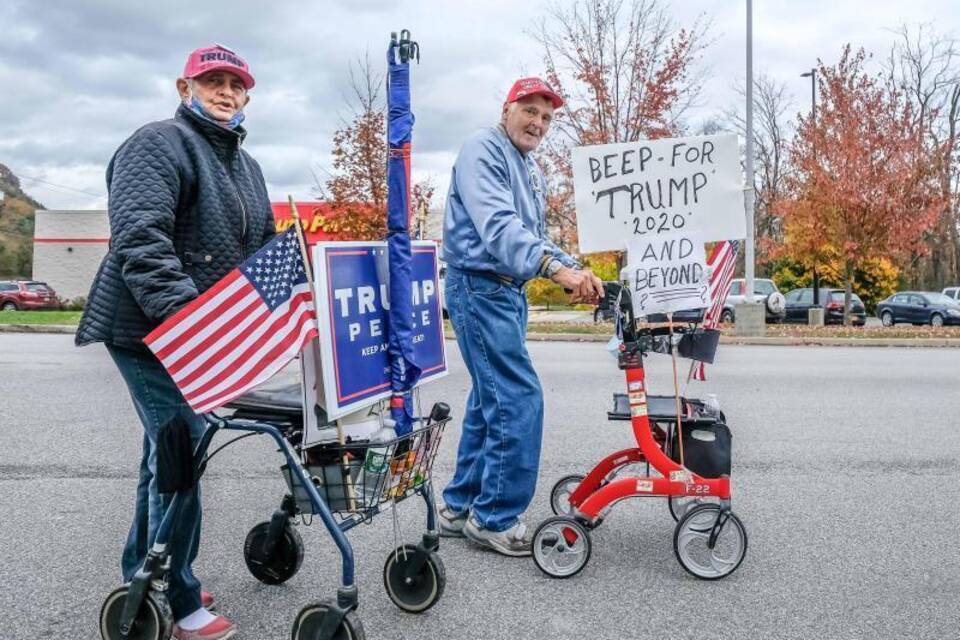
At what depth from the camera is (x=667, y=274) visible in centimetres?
389

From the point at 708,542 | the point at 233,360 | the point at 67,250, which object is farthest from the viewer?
the point at 67,250

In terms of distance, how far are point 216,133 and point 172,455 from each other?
1.11 m

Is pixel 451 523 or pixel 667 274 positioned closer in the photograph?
pixel 667 274

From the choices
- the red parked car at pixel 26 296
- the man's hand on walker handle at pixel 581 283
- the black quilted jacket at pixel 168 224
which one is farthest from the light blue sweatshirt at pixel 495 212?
the red parked car at pixel 26 296

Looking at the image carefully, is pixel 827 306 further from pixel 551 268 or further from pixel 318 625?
pixel 318 625

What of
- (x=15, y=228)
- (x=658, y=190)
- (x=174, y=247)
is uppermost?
(x=15, y=228)

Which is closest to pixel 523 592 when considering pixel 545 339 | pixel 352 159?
pixel 545 339

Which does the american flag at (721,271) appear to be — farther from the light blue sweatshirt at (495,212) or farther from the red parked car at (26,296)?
the red parked car at (26,296)

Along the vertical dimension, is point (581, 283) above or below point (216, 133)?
below

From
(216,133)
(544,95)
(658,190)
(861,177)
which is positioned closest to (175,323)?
(216,133)

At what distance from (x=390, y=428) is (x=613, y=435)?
3.99 meters

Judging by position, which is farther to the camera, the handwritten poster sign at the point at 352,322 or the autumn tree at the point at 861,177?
the autumn tree at the point at 861,177

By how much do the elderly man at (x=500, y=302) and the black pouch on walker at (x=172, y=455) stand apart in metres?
1.52

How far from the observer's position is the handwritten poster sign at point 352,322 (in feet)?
9.44
